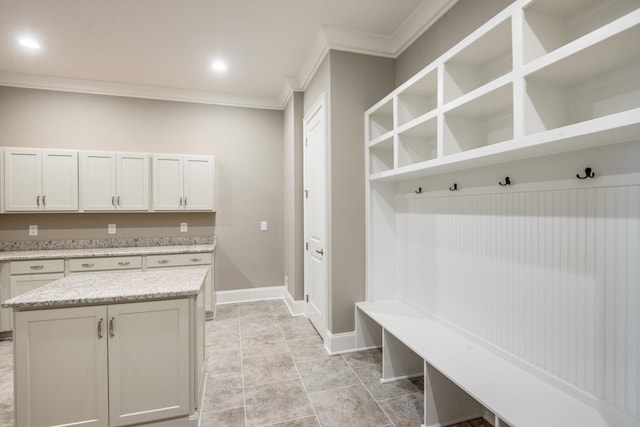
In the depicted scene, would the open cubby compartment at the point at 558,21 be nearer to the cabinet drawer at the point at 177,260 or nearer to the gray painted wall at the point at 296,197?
the gray painted wall at the point at 296,197

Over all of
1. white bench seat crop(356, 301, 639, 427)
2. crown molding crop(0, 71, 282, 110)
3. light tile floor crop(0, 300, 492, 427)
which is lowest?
light tile floor crop(0, 300, 492, 427)

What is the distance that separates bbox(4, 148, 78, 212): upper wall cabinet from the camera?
336 cm

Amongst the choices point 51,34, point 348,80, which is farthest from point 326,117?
point 51,34

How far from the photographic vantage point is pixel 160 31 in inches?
109

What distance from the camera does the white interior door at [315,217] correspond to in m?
2.97

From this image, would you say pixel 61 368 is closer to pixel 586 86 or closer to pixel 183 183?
A: pixel 183 183

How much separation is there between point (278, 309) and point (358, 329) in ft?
5.12

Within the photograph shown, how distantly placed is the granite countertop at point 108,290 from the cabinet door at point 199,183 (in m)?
1.84

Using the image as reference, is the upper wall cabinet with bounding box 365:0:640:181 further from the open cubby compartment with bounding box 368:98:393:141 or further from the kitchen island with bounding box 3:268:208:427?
the kitchen island with bounding box 3:268:208:427

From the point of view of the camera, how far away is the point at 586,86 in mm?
1370

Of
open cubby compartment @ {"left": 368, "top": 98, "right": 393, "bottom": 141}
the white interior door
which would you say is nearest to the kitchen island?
the white interior door

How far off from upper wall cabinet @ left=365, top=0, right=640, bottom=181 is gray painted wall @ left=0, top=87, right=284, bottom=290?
9.70 feet

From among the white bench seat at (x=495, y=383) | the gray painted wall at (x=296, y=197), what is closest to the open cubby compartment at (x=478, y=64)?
the white bench seat at (x=495, y=383)

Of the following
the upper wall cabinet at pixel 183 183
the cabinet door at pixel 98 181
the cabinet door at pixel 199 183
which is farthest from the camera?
the cabinet door at pixel 199 183
